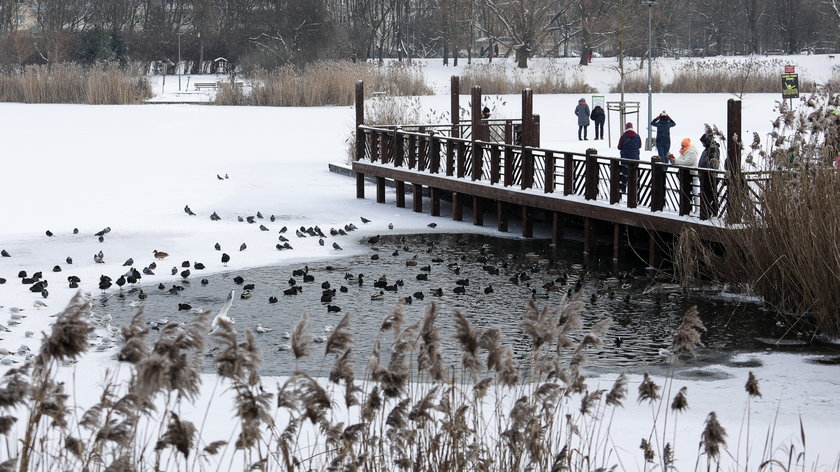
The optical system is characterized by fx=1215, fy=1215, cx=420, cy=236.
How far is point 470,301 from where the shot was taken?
13.4 m

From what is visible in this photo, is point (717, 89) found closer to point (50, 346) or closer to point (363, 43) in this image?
point (363, 43)

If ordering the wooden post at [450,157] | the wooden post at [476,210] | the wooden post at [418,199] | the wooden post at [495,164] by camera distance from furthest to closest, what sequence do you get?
the wooden post at [418,199], the wooden post at [450,157], the wooden post at [476,210], the wooden post at [495,164]

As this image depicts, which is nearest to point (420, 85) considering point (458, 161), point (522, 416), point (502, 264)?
point (458, 161)

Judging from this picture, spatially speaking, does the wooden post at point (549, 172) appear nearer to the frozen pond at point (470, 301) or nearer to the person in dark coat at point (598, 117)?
the frozen pond at point (470, 301)

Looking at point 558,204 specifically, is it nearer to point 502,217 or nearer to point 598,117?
point 502,217

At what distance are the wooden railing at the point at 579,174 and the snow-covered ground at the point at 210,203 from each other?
3.26 ft

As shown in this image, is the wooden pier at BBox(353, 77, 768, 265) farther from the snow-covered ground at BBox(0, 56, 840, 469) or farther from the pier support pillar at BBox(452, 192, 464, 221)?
the snow-covered ground at BBox(0, 56, 840, 469)

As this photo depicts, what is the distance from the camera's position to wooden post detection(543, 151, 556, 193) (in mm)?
17406

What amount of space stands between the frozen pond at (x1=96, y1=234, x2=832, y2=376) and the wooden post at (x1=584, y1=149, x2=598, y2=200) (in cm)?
87

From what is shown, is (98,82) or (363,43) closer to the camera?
(98,82)

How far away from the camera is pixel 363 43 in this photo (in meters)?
77.4

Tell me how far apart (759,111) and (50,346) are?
121 feet

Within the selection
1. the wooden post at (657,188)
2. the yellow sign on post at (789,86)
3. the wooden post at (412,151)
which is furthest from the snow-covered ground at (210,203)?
the wooden post at (657,188)

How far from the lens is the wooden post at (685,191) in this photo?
14727 mm
